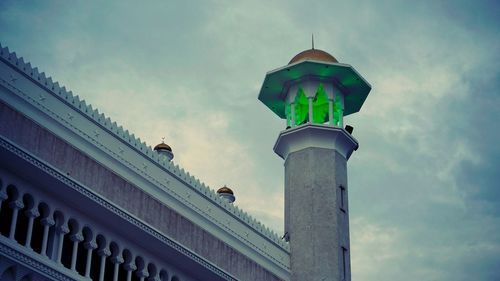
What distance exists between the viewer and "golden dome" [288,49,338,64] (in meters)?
18.6

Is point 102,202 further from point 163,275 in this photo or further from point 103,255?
point 163,275

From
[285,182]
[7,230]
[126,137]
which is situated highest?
[285,182]

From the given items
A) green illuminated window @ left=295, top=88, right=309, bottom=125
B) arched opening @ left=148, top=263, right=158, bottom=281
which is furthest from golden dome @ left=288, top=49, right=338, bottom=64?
arched opening @ left=148, top=263, right=158, bottom=281

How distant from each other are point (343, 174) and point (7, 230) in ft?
27.7

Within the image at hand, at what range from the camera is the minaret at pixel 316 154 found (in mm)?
17328

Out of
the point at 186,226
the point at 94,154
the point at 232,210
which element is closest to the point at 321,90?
the point at 232,210

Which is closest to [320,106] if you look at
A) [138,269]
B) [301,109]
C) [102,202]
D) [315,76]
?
[301,109]

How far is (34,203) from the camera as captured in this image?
12.1m

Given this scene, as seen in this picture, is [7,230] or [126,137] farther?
[126,137]

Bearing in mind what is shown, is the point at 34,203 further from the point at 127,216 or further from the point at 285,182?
the point at 285,182

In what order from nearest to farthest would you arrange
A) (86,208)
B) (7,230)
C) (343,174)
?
(7,230)
(86,208)
(343,174)

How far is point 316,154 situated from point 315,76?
1.73 m

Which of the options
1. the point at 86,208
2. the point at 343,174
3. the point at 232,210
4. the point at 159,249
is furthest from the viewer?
the point at 343,174

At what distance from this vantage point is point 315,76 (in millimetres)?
18797
